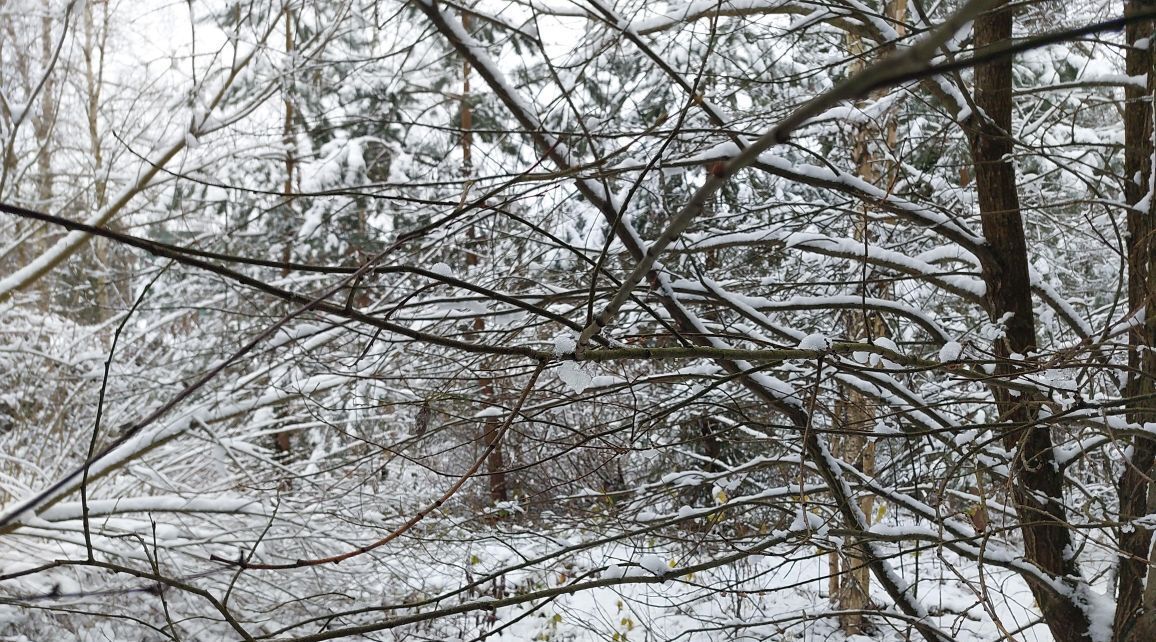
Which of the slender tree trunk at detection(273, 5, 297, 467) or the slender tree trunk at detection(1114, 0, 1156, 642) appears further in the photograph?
the slender tree trunk at detection(273, 5, 297, 467)

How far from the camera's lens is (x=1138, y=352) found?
8.41ft

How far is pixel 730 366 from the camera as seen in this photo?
243 cm

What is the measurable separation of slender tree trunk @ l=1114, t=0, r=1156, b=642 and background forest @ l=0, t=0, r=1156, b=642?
0.06 feet

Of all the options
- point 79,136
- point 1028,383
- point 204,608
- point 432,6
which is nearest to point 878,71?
point 432,6

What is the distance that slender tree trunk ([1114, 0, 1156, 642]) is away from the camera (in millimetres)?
2311

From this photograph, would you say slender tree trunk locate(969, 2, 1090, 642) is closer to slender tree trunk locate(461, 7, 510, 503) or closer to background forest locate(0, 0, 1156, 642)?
background forest locate(0, 0, 1156, 642)

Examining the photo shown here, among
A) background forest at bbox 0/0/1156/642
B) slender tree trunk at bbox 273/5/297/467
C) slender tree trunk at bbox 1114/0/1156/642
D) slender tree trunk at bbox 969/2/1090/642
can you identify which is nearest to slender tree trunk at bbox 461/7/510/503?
background forest at bbox 0/0/1156/642

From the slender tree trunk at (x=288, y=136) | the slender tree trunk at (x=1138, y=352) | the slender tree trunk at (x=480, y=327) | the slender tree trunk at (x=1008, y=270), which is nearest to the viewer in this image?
the slender tree trunk at (x=480, y=327)

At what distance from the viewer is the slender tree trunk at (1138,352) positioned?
2311mm

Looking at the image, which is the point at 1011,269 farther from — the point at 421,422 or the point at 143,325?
the point at 143,325

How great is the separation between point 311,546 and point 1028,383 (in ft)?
15.0

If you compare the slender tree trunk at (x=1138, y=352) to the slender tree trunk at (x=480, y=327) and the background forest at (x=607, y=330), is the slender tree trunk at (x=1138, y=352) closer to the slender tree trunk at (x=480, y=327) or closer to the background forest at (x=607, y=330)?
the background forest at (x=607, y=330)

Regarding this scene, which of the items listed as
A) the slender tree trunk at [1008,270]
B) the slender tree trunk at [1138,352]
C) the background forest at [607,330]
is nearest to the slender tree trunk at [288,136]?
the background forest at [607,330]

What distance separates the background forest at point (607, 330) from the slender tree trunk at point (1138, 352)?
2 centimetres
